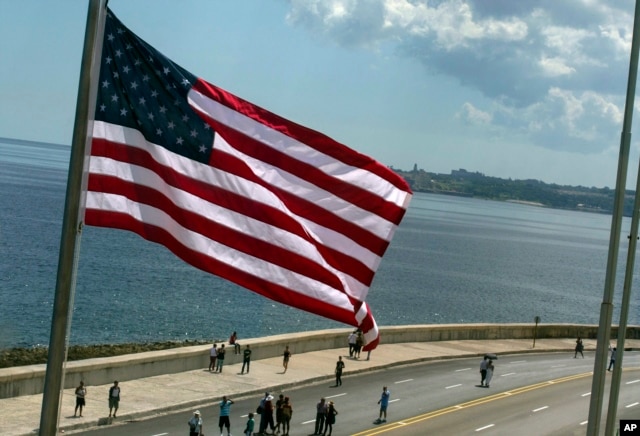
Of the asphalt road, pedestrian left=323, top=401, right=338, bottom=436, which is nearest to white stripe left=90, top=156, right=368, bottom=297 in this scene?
the asphalt road

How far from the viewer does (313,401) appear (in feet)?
113

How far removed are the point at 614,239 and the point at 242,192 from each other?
597 centimetres

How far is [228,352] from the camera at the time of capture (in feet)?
127

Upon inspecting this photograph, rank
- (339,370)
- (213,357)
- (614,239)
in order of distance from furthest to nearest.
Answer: (213,357) < (339,370) < (614,239)

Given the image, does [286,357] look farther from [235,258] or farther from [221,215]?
[221,215]

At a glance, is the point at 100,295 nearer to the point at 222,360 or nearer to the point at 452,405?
the point at 222,360

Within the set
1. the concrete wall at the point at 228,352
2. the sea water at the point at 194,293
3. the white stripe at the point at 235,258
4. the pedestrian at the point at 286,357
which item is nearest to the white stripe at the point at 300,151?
the white stripe at the point at 235,258

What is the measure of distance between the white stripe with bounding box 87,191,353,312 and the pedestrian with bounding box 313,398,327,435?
1878 cm

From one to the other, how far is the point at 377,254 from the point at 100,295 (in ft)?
226

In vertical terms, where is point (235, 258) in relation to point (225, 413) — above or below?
above

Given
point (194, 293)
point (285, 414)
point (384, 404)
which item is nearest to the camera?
point (285, 414)

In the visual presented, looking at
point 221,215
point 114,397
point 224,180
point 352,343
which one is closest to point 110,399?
point 114,397

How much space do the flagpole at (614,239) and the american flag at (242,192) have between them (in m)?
4.53

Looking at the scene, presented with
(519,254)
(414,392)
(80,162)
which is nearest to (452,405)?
(414,392)
